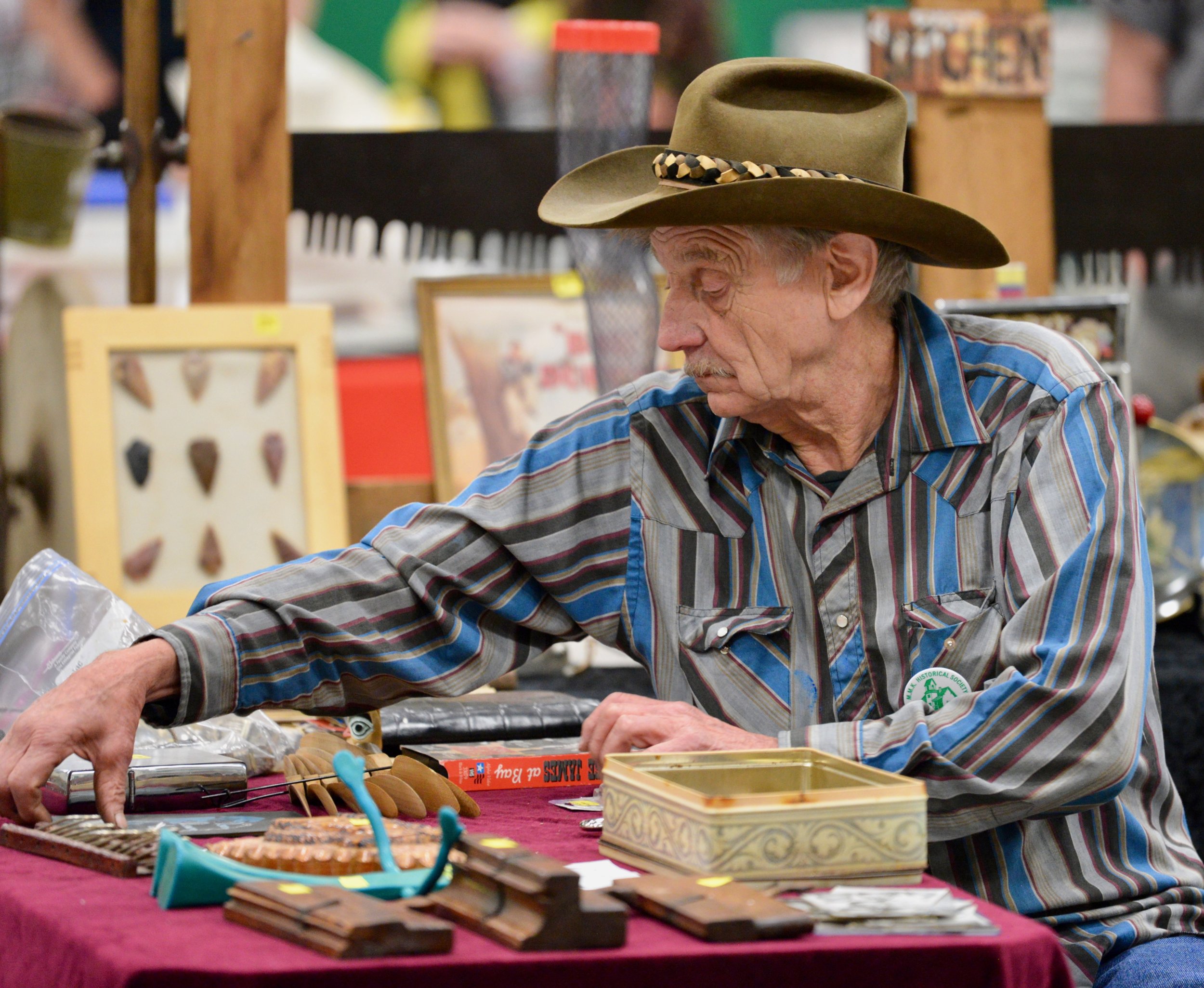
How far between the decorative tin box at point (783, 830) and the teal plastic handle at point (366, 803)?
0.20 metres

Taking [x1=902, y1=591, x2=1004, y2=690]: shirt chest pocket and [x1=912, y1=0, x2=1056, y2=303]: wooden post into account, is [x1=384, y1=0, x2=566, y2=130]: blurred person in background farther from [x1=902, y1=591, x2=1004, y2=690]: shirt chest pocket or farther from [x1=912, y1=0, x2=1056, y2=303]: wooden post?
[x1=902, y1=591, x2=1004, y2=690]: shirt chest pocket

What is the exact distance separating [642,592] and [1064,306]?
4.61 ft

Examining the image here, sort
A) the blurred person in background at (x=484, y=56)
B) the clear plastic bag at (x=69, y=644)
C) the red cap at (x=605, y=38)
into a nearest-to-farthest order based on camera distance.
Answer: the clear plastic bag at (x=69, y=644) → the red cap at (x=605, y=38) → the blurred person in background at (x=484, y=56)

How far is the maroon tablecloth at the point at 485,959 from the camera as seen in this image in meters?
1.02

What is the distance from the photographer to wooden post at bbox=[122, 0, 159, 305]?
2.84 metres

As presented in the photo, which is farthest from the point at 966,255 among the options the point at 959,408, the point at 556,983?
the point at 556,983

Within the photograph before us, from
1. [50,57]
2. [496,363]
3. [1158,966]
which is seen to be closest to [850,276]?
[1158,966]

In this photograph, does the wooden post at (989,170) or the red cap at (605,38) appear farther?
the wooden post at (989,170)

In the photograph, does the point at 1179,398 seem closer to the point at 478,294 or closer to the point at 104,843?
the point at 478,294

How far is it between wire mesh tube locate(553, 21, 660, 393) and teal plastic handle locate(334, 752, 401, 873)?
5.33 feet

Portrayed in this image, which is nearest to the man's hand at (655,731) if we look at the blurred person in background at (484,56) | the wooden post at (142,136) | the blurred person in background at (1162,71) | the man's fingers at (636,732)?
the man's fingers at (636,732)

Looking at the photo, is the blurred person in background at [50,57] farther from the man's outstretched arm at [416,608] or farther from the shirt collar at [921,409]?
the shirt collar at [921,409]

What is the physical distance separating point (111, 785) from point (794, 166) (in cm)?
94

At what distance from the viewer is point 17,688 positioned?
1.85m
